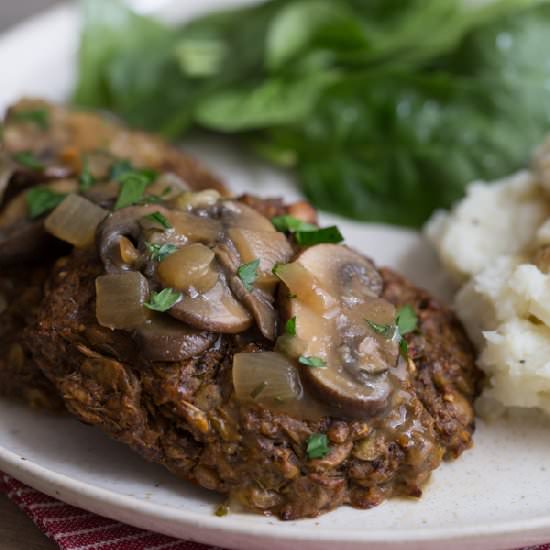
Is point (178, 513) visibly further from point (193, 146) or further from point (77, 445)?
point (193, 146)

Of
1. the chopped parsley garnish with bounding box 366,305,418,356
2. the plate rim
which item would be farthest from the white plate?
the chopped parsley garnish with bounding box 366,305,418,356

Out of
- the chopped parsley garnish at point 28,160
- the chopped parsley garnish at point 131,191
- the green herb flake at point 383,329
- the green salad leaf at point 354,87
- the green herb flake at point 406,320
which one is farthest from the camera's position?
the green salad leaf at point 354,87

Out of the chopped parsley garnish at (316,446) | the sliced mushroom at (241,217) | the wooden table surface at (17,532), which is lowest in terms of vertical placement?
the wooden table surface at (17,532)

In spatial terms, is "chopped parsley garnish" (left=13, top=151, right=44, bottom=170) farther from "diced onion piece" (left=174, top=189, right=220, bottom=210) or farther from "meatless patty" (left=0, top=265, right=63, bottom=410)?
"diced onion piece" (left=174, top=189, right=220, bottom=210)

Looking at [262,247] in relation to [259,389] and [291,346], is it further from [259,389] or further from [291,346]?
[259,389]

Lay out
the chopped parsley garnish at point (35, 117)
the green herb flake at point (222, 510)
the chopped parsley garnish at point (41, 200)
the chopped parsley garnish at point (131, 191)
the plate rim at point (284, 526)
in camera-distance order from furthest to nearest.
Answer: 1. the chopped parsley garnish at point (35, 117)
2. the chopped parsley garnish at point (41, 200)
3. the chopped parsley garnish at point (131, 191)
4. the green herb flake at point (222, 510)
5. the plate rim at point (284, 526)

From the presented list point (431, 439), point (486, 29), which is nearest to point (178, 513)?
point (431, 439)

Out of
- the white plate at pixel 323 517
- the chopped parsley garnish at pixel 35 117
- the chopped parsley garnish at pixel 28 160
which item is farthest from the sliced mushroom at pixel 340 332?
the chopped parsley garnish at pixel 35 117

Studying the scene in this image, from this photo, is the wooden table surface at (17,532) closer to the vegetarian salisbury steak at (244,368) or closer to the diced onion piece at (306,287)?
the vegetarian salisbury steak at (244,368)
